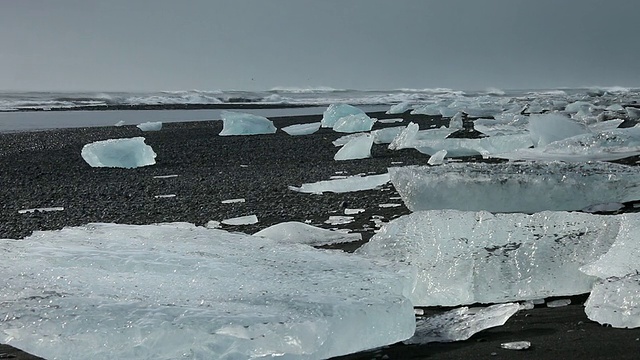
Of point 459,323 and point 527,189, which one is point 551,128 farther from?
point 459,323

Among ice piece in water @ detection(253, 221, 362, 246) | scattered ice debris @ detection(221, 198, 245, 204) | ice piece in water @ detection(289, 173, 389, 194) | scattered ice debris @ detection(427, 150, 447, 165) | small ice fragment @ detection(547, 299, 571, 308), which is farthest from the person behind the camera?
scattered ice debris @ detection(427, 150, 447, 165)

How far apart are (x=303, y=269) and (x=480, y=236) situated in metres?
0.61

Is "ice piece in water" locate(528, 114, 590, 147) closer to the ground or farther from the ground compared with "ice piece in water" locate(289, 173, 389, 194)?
farther from the ground

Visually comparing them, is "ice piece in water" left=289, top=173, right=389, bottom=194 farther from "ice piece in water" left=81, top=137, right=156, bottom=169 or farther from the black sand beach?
"ice piece in water" left=81, top=137, right=156, bottom=169

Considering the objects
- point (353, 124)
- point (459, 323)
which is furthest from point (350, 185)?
point (353, 124)

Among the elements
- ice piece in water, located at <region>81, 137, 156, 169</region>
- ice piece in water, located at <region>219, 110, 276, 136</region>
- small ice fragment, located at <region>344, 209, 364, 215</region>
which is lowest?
ice piece in water, located at <region>219, 110, 276, 136</region>

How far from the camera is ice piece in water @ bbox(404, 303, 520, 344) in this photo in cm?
191

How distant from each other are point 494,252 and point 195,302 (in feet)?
3.24

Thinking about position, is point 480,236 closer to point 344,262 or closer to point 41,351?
point 344,262

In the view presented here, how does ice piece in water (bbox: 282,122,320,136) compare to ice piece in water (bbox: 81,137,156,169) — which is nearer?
ice piece in water (bbox: 81,137,156,169)

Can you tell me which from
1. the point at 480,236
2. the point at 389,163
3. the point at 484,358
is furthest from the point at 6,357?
the point at 389,163

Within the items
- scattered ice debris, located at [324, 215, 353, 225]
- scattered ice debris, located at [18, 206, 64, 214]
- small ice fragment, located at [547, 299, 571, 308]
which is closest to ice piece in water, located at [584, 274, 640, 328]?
small ice fragment, located at [547, 299, 571, 308]

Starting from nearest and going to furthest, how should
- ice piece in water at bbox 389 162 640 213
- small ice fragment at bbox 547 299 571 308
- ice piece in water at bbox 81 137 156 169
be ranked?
Result: 1. small ice fragment at bbox 547 299 571 308
2. ice piece in water at bbox 389 162 640 213
3. ice piece in water at bbox 81 137 156 169

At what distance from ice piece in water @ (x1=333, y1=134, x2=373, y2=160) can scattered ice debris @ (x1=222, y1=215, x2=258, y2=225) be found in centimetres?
315
